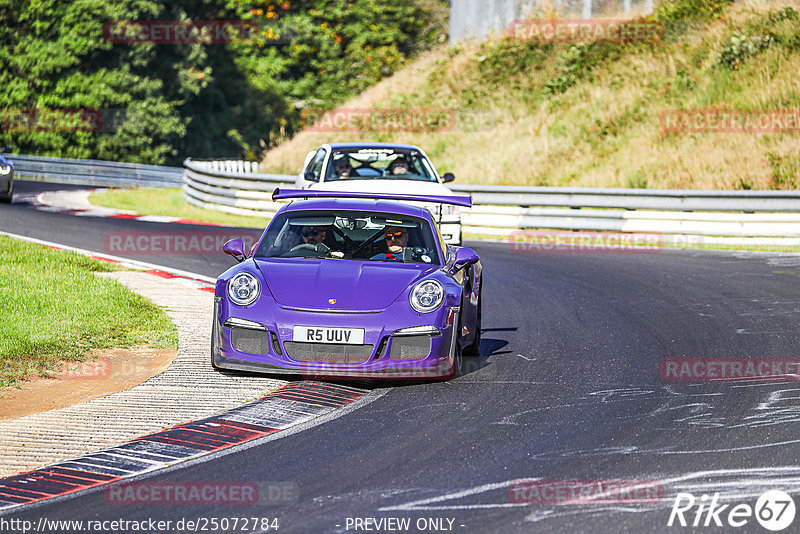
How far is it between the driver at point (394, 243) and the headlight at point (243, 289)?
115 cm

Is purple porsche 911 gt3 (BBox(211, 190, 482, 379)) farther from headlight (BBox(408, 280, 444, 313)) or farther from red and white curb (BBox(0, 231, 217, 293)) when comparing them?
red and white curb (BBox(0, 231, 217, 293))

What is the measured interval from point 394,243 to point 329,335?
161 centimetres

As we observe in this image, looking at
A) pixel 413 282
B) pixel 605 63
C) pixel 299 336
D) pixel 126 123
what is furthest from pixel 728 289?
pixel 126 123

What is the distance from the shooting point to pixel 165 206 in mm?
27234

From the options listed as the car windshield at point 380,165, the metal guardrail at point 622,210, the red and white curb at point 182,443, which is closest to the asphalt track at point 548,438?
the red and white curb at point 182,443

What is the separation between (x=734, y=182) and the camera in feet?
80.7

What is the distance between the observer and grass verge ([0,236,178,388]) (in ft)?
30.4

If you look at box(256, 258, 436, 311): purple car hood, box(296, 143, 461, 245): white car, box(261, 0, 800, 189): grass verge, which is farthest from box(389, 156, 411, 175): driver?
box(261, 0, 800, 189): grass verge

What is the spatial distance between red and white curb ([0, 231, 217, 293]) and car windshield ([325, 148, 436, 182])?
119 inches

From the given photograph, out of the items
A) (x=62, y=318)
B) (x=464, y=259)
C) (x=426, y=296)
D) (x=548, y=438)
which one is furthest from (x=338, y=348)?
(x=62, y=318)

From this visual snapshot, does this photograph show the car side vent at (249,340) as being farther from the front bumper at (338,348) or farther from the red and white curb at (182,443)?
the red and white curb at (182,443)

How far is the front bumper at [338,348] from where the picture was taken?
8281 mm

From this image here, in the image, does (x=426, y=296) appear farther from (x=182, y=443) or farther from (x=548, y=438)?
(x=182, y=443)

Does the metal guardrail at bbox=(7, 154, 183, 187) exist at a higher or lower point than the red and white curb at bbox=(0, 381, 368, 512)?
higher
